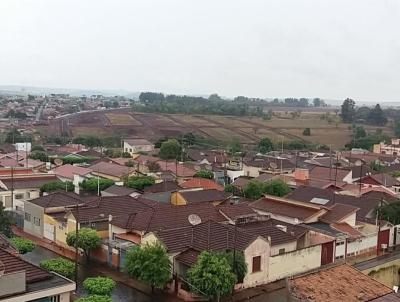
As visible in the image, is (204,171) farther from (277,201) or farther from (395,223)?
(395,223)

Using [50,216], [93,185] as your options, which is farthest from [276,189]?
[50,216]

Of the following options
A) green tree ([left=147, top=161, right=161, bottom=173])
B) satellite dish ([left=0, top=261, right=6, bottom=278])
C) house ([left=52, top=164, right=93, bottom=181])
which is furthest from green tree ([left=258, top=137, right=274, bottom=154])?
satellite dish ([left=0, top=261, right=6, bottom=278])

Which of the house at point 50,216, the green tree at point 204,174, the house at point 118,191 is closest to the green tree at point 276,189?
the green tree at point 204,174

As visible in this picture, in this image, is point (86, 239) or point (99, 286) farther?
point (86, 239)

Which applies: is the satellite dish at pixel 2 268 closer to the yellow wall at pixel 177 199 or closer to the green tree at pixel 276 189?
the yellow wall at pixel 177 199

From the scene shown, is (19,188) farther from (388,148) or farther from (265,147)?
(388,148)

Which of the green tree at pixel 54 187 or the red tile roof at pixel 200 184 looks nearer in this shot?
the green tree at pixel 54 187
